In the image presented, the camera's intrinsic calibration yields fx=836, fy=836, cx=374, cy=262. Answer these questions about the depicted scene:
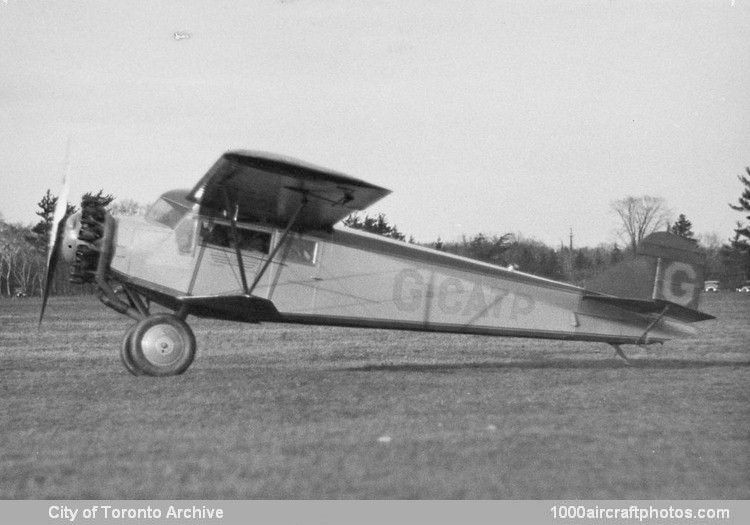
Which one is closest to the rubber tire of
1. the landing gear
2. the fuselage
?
the landing gear

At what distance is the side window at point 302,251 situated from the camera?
10.8 m

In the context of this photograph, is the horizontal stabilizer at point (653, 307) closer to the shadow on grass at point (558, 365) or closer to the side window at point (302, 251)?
the shadow on grass at point (558, 365)

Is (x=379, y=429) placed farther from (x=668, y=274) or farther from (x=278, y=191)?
(x=668, y=274)

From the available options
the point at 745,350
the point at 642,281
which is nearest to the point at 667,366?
Result: the point at 642,281

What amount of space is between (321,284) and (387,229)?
1957 cm

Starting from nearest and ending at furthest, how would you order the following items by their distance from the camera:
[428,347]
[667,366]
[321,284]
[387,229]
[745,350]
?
[321,284]
[667,366]
[745,350]
[428,347]
[387,229]

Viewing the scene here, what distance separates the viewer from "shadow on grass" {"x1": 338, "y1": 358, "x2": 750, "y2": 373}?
37.9ft

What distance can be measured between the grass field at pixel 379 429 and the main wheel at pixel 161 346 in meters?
0.22

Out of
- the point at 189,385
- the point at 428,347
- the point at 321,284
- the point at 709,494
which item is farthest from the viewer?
the point at 428,347

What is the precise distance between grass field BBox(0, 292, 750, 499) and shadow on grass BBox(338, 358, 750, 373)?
0.04 m

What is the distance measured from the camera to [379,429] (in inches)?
256

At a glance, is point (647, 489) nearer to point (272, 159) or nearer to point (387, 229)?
point (272, 159)

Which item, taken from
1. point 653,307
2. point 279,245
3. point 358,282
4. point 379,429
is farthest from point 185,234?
point 653,307

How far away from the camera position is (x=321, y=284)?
10.9 m
